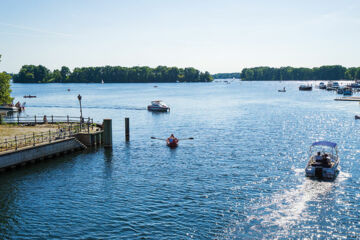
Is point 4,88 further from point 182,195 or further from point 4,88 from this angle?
point 182,195

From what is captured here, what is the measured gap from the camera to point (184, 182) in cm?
3619

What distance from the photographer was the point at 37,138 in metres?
45.6

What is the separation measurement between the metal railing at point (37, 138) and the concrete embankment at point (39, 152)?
85 cm

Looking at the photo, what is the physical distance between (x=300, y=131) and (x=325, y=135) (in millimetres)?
5909

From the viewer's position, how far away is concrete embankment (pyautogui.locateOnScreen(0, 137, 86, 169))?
38062mm

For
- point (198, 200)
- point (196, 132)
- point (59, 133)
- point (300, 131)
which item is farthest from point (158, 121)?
point (198, 200)

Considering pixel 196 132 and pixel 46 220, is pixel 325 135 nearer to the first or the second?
pixel 196 132

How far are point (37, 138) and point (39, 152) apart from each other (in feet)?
12.8

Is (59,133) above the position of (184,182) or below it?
above

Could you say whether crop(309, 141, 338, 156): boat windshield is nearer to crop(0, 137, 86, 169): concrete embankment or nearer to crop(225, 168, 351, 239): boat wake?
crop(225, 168, 351, 239): boat wake

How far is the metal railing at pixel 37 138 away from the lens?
4035cm

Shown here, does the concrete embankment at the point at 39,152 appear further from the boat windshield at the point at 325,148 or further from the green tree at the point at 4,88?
the boat windshield at the point at 325,148

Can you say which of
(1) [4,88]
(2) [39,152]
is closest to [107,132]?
(2) [39,152]

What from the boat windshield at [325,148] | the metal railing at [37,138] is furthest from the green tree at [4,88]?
the boat windshield at [325,148]
